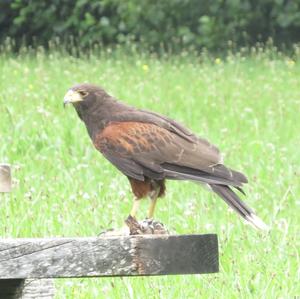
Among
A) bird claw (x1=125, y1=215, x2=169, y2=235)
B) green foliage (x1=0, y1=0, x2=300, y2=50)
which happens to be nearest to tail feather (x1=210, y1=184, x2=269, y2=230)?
bird claw (x1=125, y1=215, x2=169, y2=235)

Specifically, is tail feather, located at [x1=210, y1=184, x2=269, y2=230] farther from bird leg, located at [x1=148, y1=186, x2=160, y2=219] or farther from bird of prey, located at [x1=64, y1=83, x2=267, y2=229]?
bird leg, located at [x1=148, y1=186, x2=160, y2=219]

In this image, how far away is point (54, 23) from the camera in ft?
64.5

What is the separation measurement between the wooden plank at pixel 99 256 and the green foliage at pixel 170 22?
14049 millimetres

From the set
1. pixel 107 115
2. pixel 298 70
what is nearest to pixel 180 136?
pixel 107 115

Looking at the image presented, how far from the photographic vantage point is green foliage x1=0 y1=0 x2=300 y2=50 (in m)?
18.3

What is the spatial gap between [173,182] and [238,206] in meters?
3.18

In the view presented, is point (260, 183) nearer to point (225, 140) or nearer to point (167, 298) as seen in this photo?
point (225, 140)

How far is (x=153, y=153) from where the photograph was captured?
455cm

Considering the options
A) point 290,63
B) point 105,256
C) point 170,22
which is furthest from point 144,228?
point 170,22

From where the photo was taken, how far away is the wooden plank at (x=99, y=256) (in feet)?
11.5

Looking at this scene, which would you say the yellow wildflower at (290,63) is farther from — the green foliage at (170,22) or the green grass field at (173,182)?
the green foliage at (170,22)

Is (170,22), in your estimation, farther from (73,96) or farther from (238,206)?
(238,206)

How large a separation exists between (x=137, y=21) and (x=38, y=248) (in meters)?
15.7

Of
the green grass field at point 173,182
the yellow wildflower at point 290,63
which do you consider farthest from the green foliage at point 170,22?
the green grass field at point 173,182
